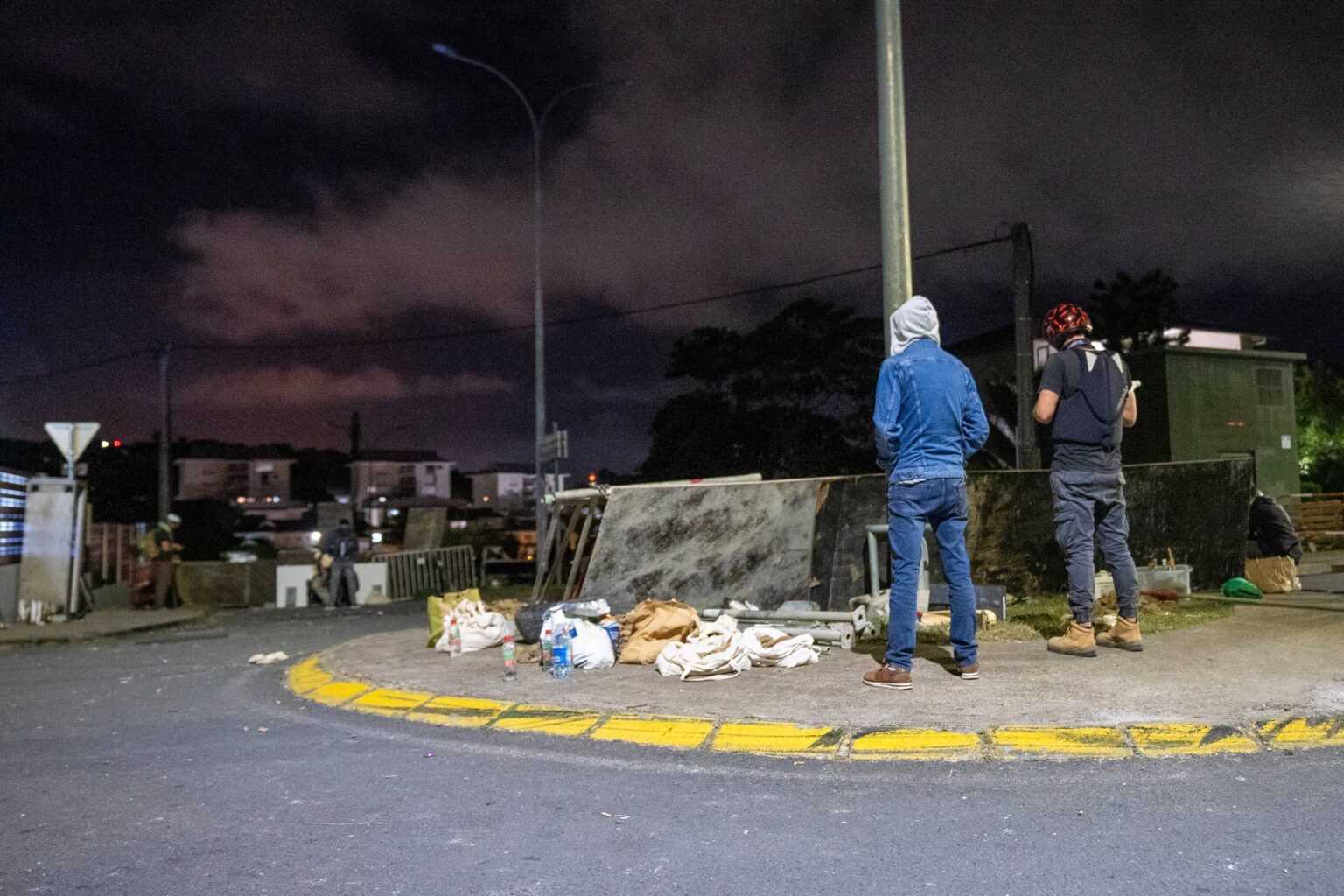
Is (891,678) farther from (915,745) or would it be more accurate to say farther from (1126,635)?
(1126,635)

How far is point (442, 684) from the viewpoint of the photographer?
564cm

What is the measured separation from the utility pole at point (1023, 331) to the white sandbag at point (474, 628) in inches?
519

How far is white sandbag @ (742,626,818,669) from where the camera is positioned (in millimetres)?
5613

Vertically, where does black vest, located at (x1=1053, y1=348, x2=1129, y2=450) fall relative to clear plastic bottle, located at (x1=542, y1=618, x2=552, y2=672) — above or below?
above

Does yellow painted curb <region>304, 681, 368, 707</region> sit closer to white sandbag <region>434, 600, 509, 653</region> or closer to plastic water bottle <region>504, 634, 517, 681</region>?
plastic water bottle <region>504, 634, 517, 681</region>

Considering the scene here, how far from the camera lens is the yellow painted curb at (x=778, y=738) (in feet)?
12.9

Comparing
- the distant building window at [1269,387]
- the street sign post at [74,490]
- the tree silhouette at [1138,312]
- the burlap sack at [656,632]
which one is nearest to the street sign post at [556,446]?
the street sign post at [74,490]

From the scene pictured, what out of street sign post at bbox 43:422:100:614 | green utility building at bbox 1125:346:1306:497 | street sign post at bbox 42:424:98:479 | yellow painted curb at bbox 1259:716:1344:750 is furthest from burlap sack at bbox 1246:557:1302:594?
green utility building at bbox 1125:346:1306:497

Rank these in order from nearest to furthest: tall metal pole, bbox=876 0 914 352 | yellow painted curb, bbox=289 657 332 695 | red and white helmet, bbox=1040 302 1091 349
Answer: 1. red and white helmet, bbox=1040 302 1091 349
2. yellow painted curb, bbox=289 657 332 695
3. tall metal pole, bbox=876 0 914 352

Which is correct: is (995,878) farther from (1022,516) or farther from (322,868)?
(1022,516)

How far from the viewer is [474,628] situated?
278 inches

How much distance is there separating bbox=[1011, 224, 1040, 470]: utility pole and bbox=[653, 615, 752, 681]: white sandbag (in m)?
13.6

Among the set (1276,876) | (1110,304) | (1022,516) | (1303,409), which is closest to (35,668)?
(1022,516)

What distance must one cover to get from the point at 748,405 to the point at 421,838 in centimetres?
3345
